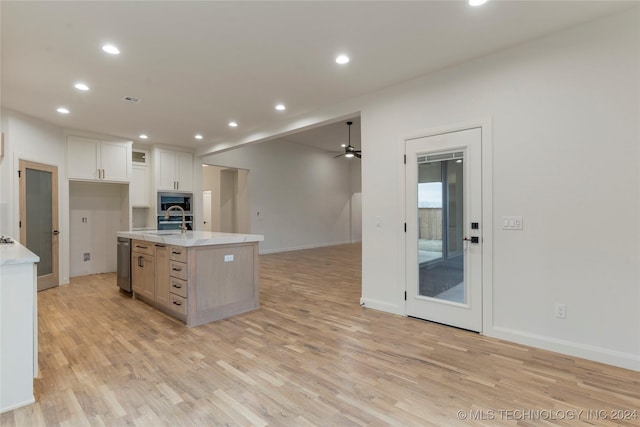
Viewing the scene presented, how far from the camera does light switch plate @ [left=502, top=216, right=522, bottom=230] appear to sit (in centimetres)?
282

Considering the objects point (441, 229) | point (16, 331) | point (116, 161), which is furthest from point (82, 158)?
point (441, 229)

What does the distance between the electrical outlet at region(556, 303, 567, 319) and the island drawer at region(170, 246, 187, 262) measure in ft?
11.4

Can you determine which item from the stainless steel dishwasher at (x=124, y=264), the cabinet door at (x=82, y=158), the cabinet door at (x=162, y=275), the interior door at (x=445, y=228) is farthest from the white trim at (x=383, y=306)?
the cabinet door at (x=82, y=158)

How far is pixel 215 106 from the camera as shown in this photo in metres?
4.40

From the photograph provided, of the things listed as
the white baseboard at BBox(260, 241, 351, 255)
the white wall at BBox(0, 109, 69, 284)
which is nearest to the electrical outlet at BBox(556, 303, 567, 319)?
the white wall at BBox(0, 109, 69, 284)

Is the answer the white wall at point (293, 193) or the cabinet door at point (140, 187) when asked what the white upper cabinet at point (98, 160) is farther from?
the white wall at point (293, 193)

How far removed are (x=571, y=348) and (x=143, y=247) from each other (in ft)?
15.2

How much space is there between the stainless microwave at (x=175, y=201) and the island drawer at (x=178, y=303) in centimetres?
364

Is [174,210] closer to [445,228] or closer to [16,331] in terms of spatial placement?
[16,331]

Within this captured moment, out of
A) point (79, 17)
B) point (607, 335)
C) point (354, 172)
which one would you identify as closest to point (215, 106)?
point (79, 17)

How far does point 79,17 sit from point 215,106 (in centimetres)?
207

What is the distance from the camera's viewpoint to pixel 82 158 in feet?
18.2

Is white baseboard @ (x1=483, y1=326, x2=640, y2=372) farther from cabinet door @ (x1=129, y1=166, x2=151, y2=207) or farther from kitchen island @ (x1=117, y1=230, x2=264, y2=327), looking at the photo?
cabinet door @ (x1=129, y1=166, x2=151, y2=207)

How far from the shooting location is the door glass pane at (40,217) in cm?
471
